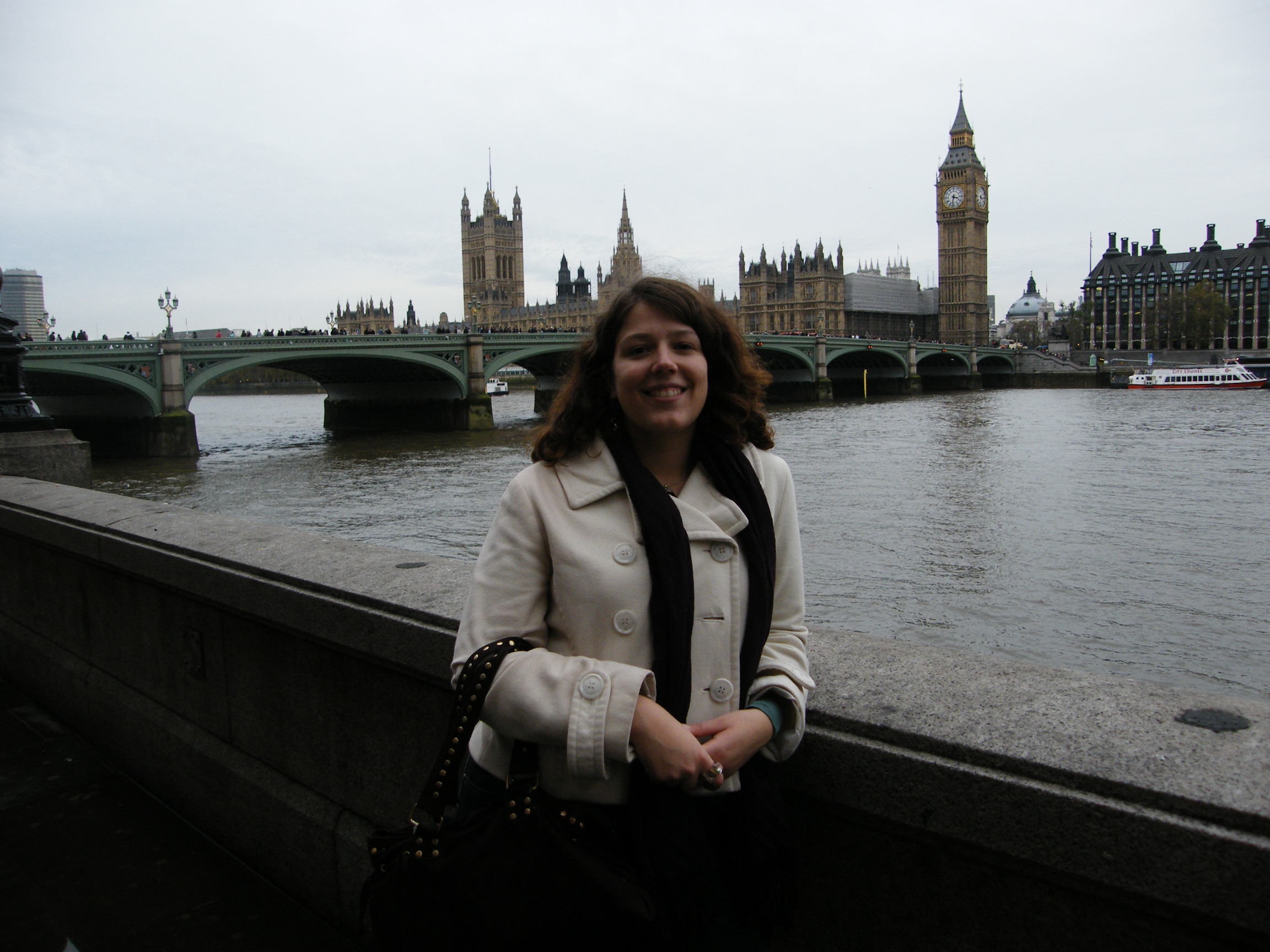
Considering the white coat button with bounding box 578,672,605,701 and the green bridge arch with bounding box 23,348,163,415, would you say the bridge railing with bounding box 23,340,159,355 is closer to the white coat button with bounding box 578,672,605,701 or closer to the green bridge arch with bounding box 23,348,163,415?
the green bridge arch with bounding box 23,348,163,415

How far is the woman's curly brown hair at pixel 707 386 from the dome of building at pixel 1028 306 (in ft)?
423

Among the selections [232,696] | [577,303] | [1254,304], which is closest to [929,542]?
[232,696]

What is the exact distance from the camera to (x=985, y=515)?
10.6 m

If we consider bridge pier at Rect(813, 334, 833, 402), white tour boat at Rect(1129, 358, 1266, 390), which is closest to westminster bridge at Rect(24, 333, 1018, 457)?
bridge pier at Rect(813, 334, 833, 402)

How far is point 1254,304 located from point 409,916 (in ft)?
296

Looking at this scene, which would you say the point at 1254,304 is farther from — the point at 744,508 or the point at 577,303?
the point at 744,508

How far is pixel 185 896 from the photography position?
198 centimetres

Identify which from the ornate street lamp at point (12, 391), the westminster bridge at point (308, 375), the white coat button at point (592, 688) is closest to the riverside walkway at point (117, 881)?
the white coat button at point (592, 688)

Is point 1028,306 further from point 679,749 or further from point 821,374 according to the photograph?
point 679,749

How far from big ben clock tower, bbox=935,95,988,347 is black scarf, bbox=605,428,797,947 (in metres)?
84.6

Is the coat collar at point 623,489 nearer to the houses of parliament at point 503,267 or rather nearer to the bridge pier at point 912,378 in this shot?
the bridge pier at point 912,378

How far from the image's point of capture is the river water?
20.7ft

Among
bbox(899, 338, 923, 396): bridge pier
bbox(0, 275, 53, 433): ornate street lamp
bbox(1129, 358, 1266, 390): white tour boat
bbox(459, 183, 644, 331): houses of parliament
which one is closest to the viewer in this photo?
bbox(0, 275, 53, 433): ornate street lamp

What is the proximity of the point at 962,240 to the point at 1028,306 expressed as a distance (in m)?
43.4
